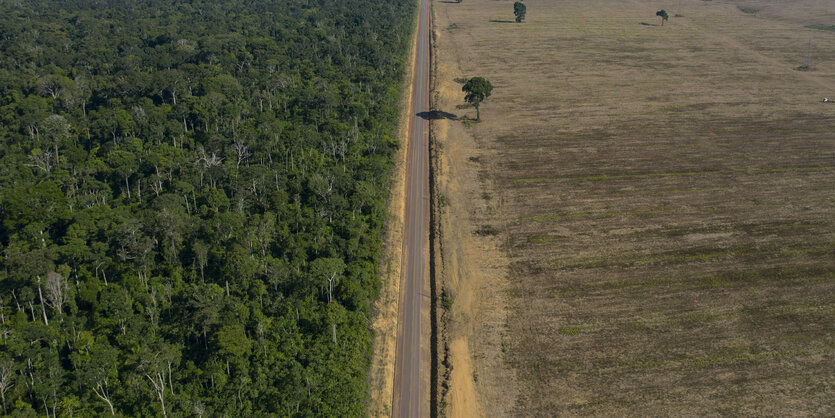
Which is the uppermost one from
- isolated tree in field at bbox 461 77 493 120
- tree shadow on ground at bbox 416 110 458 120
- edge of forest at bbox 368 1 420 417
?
isolated tree in field at bbox 461 77 493 120

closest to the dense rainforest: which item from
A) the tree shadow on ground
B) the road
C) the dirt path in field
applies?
the road

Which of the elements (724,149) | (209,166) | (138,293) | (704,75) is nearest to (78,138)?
(209,166)

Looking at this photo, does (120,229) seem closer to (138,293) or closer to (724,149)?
(138,293)

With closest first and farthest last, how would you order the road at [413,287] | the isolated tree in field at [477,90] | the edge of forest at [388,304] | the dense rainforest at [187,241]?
1. the dense rainforest at [187,241]
2. the edge of forest at [388,304]
3. the road at [413,287]
4. the isolated tree in field at [477,90]

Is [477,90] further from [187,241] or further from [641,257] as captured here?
[187,241]

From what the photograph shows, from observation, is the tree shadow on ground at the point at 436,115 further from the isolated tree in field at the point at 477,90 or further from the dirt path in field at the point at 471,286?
the dirt path in field at the point at 471,286

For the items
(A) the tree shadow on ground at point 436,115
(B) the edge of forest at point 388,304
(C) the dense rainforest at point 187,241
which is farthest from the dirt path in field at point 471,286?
(A) the tree shadow on ground at point 436,115

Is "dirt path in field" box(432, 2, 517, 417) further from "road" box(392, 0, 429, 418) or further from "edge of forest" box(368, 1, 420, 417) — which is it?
"edge of forest" box(368, 1, 420, 417)

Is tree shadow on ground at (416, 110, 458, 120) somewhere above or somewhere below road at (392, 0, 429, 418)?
above

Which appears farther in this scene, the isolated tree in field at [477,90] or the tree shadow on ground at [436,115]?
the tree shadow on ground at [436,115]
